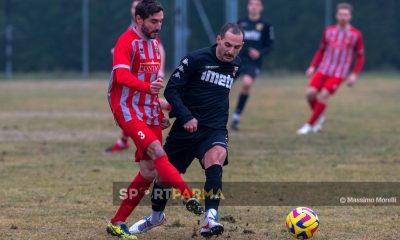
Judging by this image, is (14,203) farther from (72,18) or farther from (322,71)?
(72,18)

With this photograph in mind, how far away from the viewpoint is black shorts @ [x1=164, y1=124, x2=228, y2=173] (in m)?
6.49

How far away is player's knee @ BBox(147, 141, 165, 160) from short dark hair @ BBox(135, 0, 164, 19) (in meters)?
0.96

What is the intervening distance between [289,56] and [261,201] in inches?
961

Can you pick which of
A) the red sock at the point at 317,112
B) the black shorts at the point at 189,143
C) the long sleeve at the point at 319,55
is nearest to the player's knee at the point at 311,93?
the red sock at the point at 317,112

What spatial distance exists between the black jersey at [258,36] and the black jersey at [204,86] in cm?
894

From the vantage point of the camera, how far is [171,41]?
3061cm

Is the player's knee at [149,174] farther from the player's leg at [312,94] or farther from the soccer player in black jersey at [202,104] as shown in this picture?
the player's leg at [312,94]

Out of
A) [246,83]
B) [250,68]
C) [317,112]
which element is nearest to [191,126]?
[317,112]

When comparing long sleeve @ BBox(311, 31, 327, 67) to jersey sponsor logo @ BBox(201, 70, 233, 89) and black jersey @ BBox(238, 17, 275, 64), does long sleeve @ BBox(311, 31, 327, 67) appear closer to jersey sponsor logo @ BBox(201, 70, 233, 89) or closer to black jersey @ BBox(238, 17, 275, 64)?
black jersey @ BBox(238, 17, 275, 64)

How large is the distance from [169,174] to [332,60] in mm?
9138

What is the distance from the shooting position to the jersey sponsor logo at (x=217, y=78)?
6582 millimetres

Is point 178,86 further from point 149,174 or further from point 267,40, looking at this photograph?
point 267,40

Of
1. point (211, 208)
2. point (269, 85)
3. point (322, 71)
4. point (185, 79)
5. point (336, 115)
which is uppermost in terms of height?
point (185, 79)

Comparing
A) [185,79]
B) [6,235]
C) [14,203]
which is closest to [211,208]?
[185,79]
